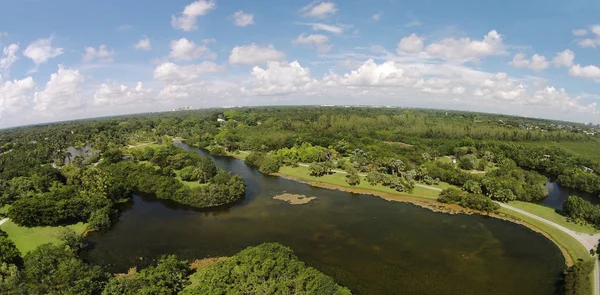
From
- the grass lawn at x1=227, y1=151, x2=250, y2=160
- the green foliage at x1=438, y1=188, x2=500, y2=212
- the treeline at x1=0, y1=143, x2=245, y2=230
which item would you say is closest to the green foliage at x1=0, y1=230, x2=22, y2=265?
the treeline at x1=0, y1=143, x2=245, y2=230

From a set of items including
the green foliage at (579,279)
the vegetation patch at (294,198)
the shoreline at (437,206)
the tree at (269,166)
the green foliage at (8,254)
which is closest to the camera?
the green foliage at (579,279)

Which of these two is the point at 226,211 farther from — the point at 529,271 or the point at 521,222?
the point at 521,222

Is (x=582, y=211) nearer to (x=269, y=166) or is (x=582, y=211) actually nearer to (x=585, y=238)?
(x=585, y=238)

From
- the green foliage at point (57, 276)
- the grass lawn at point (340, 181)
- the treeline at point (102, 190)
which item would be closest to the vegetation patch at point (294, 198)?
the treeline at point (102, 190)

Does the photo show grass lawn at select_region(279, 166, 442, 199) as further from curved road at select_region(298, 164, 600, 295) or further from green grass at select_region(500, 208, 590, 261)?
curved road at select_region(298, 164, 600, 295)

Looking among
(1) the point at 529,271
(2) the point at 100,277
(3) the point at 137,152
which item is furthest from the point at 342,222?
(3) the point at 137,152

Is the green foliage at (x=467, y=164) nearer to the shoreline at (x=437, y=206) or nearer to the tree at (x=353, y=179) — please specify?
the shoreline at (x=437, y=206)

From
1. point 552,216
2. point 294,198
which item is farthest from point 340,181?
point 552,216
